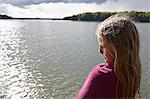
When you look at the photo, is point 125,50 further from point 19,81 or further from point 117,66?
point 19,81

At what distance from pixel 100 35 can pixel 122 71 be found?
258mm

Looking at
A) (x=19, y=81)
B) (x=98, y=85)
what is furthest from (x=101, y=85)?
(x=19, y=81)

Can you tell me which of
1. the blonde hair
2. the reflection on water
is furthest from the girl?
the reflection on water

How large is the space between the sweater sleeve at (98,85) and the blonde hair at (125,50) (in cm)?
7

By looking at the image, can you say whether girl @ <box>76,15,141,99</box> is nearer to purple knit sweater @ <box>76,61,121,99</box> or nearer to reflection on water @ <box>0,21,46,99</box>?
purple knit sweater @ <box>76,61,121,99</box>

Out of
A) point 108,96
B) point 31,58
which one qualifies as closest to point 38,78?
point 31,58

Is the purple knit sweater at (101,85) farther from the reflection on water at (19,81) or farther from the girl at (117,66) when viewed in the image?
the reflection on water at (19,81)

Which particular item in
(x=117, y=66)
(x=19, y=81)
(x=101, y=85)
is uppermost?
(x=117, y=66)

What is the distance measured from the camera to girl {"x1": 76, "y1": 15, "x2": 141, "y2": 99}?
6.33 feet

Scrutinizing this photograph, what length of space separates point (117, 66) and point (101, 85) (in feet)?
0.49

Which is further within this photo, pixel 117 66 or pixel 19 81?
pixel 19 81

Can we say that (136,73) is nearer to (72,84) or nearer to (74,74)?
(72,84)

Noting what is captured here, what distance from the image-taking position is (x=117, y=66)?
1935 millimetres

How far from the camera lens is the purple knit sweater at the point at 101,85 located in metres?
1.95
